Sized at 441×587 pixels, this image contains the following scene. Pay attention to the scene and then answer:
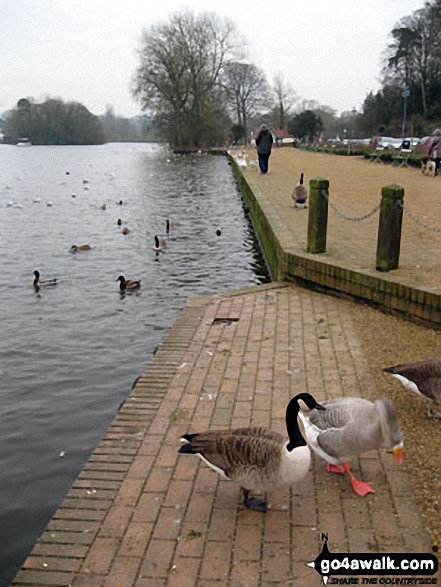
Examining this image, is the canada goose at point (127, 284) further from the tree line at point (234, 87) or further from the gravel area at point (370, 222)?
the tree line at point (234, 87)

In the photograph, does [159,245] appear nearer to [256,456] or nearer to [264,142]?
[264,142]

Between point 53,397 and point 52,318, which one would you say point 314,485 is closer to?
point 53,397

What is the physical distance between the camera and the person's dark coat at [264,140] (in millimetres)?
21672

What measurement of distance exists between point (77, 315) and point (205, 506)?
19.8 ft

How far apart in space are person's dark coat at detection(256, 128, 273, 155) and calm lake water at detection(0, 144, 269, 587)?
2733mm

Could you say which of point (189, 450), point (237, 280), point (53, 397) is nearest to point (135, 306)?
point (237, 280)

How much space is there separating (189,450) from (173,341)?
9.91 feet

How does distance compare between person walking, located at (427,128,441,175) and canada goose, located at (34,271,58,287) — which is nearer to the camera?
canada goose, located at (34,271,58,287)

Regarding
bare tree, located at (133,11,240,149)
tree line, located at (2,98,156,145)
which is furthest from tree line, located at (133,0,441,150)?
tree line, located at (2,98,156,145)

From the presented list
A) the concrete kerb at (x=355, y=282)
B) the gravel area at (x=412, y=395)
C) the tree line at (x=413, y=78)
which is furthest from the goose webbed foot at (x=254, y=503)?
the tree line at (x=413, y=78)

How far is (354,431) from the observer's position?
359cm

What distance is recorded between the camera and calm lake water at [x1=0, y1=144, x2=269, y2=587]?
15.8 ft

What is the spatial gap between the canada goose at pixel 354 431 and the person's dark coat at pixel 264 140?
19254 mm

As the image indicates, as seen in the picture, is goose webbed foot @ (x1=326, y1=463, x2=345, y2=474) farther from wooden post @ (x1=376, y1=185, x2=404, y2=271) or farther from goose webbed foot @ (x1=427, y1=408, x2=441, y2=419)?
wooden post @ (x1=376, y1=185, x2=404, y2=271)
